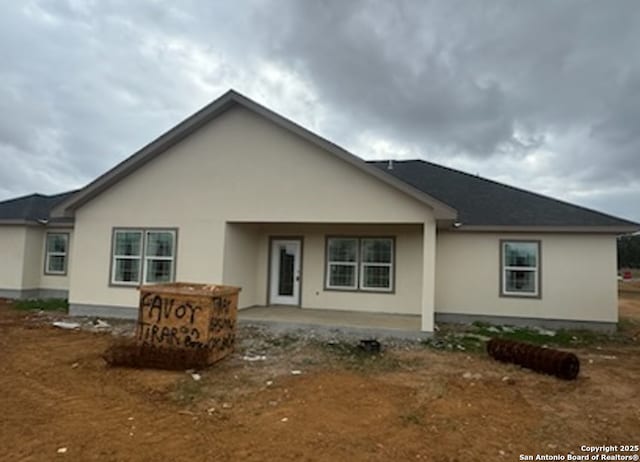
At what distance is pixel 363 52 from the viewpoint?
13266mm

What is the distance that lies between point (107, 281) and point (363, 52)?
34.0 ft

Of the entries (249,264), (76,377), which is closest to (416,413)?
(76,377)

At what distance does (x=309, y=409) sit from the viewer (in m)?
5.04

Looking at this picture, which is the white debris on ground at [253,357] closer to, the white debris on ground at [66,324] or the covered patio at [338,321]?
the covered patio at [338,321]

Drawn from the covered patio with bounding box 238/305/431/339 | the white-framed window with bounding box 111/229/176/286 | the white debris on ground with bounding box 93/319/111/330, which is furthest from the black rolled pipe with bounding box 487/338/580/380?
the white debris on ground with bounding box 93/319/111/330

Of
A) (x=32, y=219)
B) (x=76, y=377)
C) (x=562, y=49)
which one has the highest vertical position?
(x=562, y=49)

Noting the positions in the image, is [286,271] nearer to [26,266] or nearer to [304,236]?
[304,236]

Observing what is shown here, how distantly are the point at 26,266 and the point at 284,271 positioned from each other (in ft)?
33.9

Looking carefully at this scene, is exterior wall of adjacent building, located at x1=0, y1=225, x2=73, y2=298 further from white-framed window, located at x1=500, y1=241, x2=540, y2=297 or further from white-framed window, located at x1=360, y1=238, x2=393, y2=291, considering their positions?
white-framed window, located at x1=500, y1=241, x2=540, y2=297

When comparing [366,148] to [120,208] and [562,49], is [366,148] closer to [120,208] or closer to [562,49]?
[562,49]

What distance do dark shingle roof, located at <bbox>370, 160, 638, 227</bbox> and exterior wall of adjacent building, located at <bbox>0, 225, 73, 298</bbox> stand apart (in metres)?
13.5

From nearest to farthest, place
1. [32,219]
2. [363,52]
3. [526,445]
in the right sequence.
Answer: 1. [526,445]
2. [363,52]
3. [32,219]

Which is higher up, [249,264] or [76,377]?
[249,264]

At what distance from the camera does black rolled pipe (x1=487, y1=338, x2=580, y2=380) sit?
6574 mm
